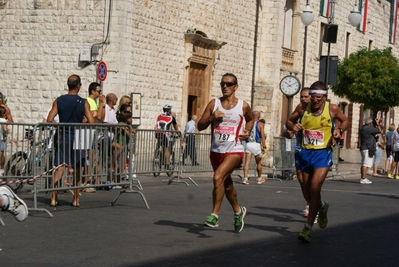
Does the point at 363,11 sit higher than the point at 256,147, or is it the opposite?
the point at 363,11

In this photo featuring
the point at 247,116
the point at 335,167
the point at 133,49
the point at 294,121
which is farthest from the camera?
the point at 335,167

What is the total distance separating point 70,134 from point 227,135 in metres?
2.98

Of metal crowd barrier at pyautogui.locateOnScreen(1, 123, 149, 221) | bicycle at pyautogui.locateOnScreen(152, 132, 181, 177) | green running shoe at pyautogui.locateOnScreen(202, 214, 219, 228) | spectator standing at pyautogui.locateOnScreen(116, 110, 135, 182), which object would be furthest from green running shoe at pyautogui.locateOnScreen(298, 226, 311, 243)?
bicycle at pyautogui.locateOnScreen(152, 132, 181, 177)

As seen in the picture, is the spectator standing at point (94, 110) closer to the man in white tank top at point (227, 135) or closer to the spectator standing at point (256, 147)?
the man in white tank top at point (227, 135)

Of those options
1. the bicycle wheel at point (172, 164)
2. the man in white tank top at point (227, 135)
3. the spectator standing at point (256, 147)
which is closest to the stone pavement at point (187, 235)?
the man in white tank top at point (227, 135)

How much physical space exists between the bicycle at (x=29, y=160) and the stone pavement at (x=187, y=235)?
26.4 inches

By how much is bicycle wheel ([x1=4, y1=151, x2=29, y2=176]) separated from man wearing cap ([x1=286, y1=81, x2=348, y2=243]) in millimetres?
3882

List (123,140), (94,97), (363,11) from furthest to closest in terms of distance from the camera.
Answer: (363,11) < (94,97) < (123,140)

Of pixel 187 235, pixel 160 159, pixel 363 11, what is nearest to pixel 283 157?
pixel 160 159

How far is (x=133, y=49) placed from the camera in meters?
28.1

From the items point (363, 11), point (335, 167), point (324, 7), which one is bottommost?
point (335, 167)

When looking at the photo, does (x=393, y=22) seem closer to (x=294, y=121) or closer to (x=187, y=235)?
(x=294, y=121)

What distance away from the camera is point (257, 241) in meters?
10.5

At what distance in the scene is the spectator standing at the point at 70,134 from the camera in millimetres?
13242
